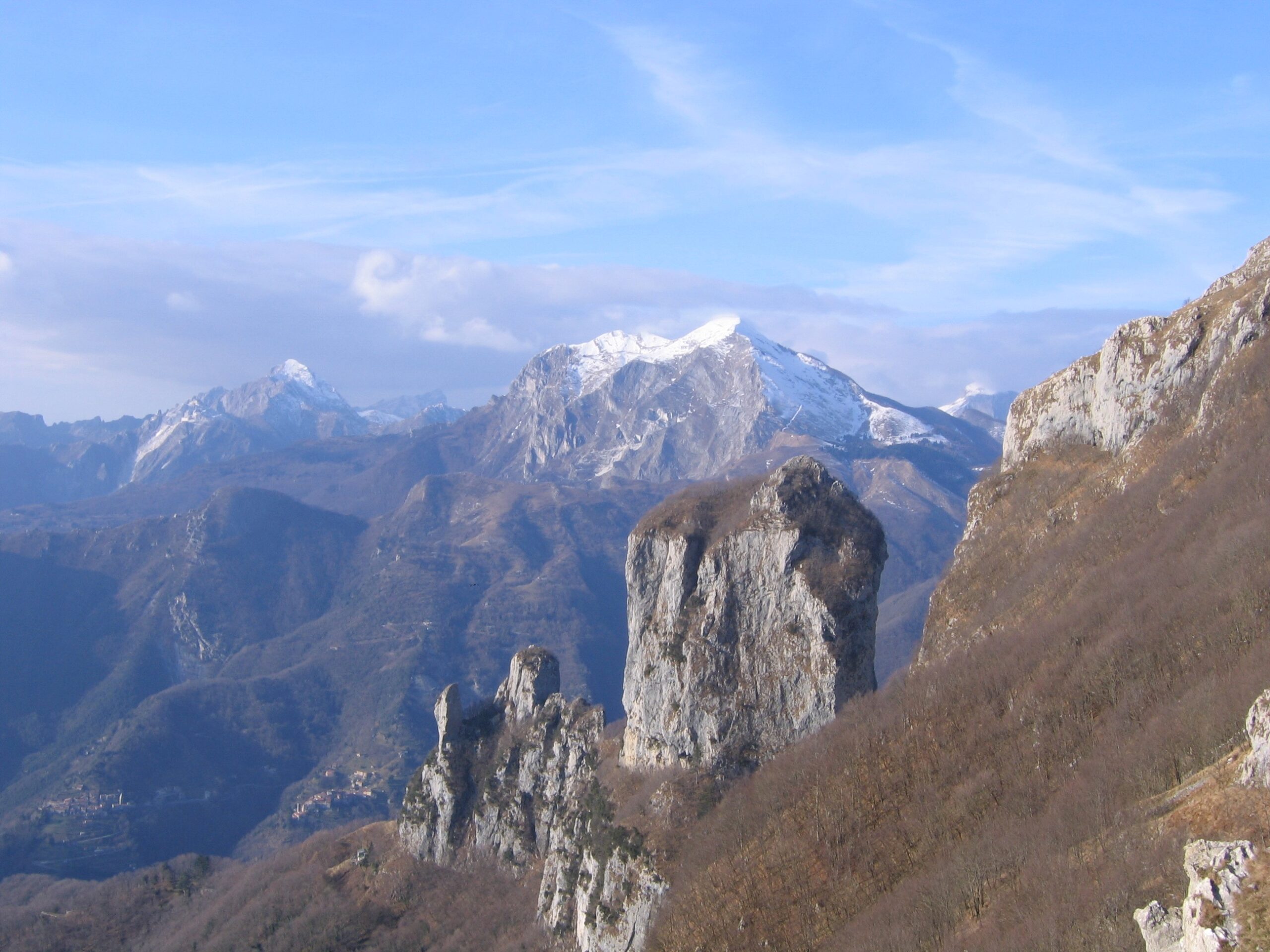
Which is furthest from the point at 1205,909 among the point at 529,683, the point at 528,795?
the point at 529,683

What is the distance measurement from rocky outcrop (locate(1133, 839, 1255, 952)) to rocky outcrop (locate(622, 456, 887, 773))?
5518 centimetres

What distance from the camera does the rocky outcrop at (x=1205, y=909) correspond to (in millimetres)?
37906

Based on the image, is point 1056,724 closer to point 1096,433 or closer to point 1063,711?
point 1063,711

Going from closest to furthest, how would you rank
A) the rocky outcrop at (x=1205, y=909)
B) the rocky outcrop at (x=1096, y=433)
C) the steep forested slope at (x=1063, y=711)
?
the rocky outcrop at (x=1205, y=909) → the steep forested slope at (x=1063, y=711) → the rocky outcrop at (x=1096, y=433)

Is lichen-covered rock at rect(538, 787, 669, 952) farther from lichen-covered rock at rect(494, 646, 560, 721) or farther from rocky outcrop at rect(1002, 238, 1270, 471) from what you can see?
rocky outcrop at rect(1002, 238, 1270, 471)

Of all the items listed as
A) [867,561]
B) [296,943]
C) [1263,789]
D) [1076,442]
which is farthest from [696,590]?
[296,943]

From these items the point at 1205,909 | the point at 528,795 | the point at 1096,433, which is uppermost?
the point at 1096,433

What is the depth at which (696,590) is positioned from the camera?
351 ft

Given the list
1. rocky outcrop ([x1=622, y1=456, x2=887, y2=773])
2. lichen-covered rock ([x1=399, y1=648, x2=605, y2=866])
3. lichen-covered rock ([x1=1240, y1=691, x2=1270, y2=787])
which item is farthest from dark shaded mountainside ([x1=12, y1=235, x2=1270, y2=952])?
lichen-covered rock ([x1=399, y1=648, x2=605, y2=866])

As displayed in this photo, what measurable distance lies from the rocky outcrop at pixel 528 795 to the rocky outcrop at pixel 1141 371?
57646 mm

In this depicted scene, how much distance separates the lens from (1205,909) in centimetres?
3862

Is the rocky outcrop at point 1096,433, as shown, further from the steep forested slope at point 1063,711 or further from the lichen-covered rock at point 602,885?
the lichen-covered rock at point 602,885

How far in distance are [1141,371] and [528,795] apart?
85.1 meters

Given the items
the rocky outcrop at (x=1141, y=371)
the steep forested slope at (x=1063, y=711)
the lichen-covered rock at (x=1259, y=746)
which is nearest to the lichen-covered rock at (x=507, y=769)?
the steep forested slope at (x=1063, y=711)
